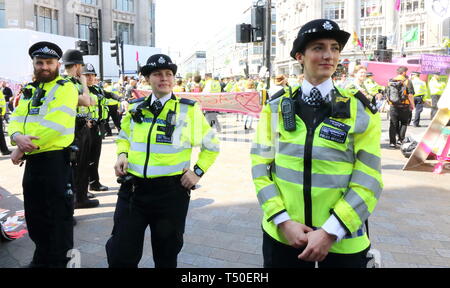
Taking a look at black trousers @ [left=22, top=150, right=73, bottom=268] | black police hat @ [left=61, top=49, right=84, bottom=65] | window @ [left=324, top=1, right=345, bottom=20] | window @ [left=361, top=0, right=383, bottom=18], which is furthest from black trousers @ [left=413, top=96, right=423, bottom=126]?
window @ [left=324, top=1, right=345, bottom=20]

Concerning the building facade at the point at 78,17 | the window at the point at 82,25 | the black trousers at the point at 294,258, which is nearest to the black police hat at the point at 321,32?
the black trousers at the point at 294,258

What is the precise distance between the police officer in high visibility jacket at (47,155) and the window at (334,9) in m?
56.7

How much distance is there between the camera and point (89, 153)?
18.9 feet

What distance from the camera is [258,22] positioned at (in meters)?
11.0

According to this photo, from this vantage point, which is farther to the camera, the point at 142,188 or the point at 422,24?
the point at 422,24

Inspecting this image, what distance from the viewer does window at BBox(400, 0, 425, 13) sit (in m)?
49.6

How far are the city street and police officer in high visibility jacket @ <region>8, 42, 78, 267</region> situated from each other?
53 centimetres

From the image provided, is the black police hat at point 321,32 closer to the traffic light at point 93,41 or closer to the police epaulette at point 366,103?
the police epaulette at point 366,103

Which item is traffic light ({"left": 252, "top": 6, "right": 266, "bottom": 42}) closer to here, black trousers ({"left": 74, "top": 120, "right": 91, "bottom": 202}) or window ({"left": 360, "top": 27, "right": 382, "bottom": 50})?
black trousers ({"left": 74, "top": 120, "right": 91, "bottom": 202})

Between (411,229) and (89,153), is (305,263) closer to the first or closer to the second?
(411,229)

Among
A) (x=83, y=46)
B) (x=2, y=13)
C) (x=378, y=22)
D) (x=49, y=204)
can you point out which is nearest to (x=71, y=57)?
(x=49, y=204)


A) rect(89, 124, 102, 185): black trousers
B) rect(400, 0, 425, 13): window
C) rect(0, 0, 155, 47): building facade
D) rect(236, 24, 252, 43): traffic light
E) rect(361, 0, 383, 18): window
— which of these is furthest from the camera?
rect(361, 0, 383, 18): window
